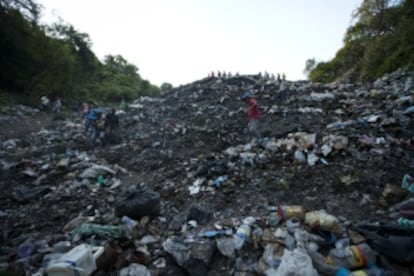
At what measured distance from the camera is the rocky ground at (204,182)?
2643 millimetres

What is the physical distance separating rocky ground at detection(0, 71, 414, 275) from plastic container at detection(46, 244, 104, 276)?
13cm

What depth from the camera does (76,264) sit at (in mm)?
2164

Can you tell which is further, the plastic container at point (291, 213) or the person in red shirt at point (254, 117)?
the person in red shirt at point (254, 117)

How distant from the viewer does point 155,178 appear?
4809 mm

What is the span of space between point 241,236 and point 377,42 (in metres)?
15.1

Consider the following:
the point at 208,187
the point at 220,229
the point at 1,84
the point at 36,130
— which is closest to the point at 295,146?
the point at 208,187

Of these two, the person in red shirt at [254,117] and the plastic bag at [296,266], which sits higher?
the person in red shirt at [254,117]

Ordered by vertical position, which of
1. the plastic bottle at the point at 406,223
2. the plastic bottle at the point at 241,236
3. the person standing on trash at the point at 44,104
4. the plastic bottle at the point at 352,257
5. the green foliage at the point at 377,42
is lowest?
the plastic bottle at the point at 352,257

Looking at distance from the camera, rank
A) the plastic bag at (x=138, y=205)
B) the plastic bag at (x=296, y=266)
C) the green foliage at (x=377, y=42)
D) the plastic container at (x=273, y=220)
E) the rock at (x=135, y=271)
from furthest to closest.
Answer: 1. the green foliage at (x=377, y=42)
2. the plastic bag at (x=138, y=205)
3. the plastic container at (x=273, y=220)
4. the rock at (x=135, y=271)
5. the plastic bag at (x=296, y=266)

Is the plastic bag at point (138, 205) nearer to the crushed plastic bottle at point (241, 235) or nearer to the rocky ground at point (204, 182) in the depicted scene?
the rocky ground at point (204, 182)

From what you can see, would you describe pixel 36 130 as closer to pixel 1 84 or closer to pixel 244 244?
pixel 1 84

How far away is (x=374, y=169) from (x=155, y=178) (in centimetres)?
394

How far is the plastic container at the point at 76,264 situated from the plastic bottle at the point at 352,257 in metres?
2.30

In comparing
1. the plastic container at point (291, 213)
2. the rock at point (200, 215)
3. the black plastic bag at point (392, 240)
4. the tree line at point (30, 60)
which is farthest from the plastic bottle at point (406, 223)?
the tree line at point (30, 60)
